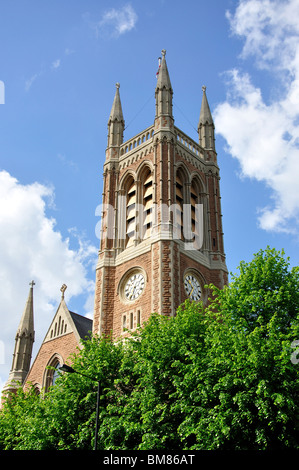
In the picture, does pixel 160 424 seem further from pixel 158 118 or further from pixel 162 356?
pixel 158 118

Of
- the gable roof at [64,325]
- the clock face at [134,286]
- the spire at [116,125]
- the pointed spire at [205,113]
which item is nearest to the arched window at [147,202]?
the clock face at [134,286]

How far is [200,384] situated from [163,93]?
27863 millimetres

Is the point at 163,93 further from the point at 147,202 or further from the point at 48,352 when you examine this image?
the point at 48,352

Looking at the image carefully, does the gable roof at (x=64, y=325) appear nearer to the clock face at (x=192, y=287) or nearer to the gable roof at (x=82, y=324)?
the gable roof at (x=82, y=324)

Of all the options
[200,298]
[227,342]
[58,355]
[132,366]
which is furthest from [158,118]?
[227,342]

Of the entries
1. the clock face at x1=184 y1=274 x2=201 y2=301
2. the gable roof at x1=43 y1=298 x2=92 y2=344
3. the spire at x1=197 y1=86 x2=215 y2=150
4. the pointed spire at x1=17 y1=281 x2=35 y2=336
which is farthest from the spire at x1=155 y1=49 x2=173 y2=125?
the pointed spire at x1=17 y1=281 x2=35 y2=336

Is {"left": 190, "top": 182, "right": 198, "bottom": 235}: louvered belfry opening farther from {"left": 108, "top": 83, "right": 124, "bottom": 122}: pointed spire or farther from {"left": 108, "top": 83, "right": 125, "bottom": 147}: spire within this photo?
{"left": 108, "top": 83, "right": 124, "bottom": 122}: pointed spire

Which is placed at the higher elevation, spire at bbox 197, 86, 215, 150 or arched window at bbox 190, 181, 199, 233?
spire at bbox 197, 86, 215, 150

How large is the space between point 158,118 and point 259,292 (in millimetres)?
22720

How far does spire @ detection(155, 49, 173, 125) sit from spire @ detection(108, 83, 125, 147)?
15.1 feet

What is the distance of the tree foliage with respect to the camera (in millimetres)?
17875

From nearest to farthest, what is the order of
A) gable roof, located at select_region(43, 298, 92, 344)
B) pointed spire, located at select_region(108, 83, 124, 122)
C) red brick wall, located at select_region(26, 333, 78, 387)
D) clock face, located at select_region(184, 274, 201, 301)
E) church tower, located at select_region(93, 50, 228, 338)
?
church tower, located at select_region(93, 50, 228, 338) < clock face, located at select_region(184, 274, 201, 301) < red brick wall, located at select_region(26, 333, 78, 387) < gable roof, located at select_region(43, 298, 92, 344) < pointed spire, located at select_region(108, 83, 124, 122)

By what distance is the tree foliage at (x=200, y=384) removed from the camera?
58.6 ft
